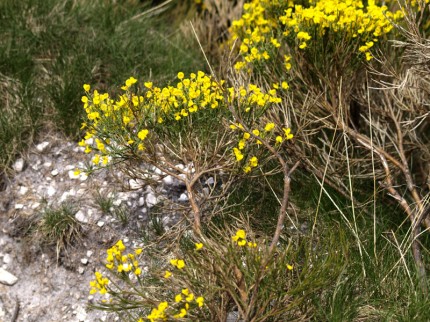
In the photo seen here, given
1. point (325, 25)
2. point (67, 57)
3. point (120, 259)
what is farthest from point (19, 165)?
point (325, 25)

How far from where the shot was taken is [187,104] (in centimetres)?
326

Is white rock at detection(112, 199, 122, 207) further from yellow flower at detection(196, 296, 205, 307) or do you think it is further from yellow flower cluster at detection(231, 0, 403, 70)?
yellow flower at detection(196, 296, 205, 307)

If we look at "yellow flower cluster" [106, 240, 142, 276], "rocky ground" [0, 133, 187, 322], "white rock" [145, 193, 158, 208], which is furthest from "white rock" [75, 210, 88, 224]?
"yellow flower cluster" [106, 240, 142, 276]

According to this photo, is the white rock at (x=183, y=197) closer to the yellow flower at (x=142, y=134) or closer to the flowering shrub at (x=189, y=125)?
the flowering shrub at (x=189, y=125)

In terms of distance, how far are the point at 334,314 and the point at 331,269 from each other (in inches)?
7.1

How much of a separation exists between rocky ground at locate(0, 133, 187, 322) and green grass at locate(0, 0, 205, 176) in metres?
0.17

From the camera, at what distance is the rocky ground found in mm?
3553

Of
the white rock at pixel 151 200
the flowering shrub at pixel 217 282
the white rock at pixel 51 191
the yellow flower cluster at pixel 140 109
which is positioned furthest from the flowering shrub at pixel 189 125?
the white rock at pixel 51 191

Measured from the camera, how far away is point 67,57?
4.24 meters

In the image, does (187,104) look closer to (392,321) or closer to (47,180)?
(47,180)

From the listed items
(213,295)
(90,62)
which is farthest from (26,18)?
(213,295)

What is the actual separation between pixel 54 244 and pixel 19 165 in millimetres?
516

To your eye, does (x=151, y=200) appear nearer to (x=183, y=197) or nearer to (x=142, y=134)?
(x=183, y=197)

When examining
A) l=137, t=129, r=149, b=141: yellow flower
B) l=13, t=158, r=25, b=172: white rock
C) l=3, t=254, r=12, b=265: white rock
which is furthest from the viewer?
l=13, t=158, r=25, b=172: white rock
